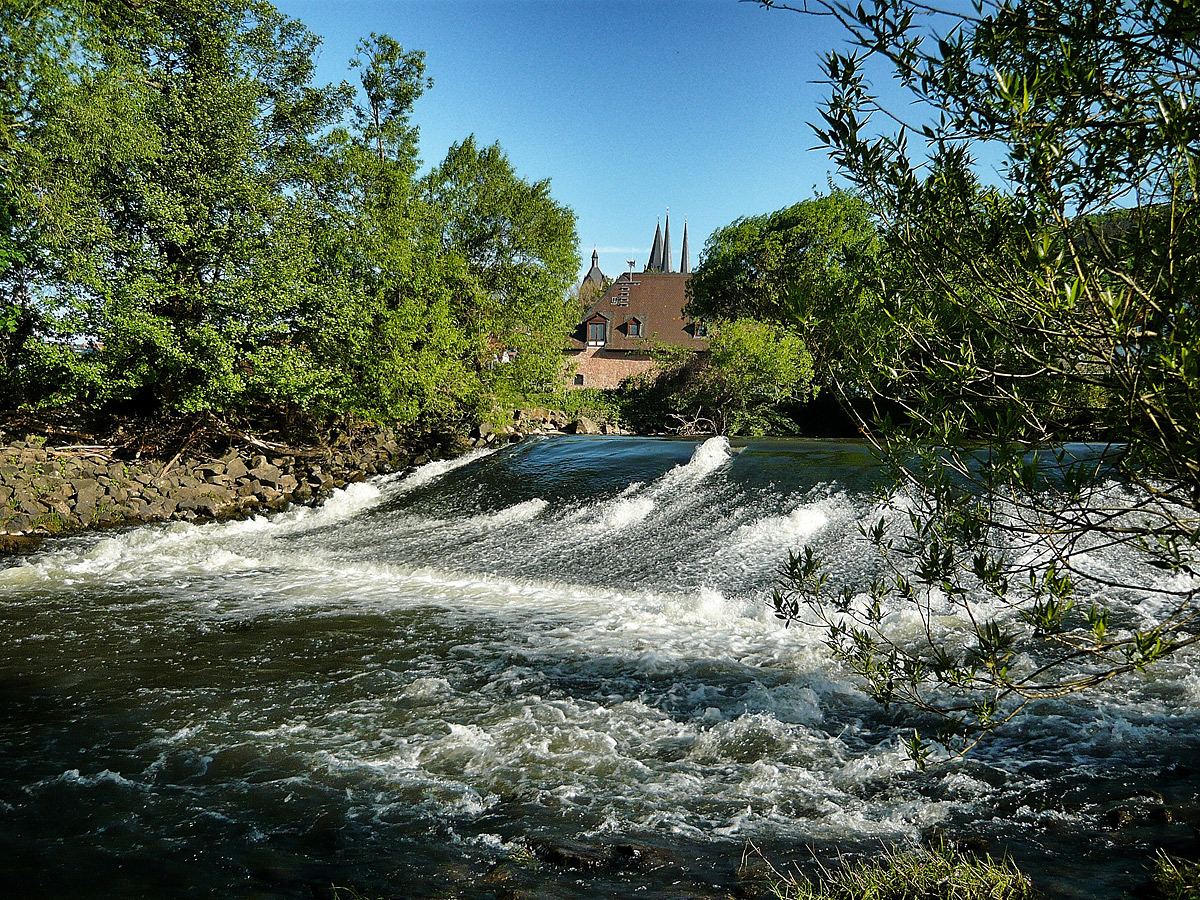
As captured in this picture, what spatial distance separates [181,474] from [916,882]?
18045 millimetres

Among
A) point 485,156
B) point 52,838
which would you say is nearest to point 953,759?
point 52,838

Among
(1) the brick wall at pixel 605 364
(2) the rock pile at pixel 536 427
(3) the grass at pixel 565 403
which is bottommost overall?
(2) the rock pile at pixel 536 427

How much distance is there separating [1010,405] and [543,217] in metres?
25.7

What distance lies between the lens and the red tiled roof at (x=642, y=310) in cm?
5103

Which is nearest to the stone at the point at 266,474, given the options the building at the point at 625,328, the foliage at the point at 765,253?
the foliage at the point at 765,253

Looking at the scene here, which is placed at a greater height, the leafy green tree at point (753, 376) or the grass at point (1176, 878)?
the leafy green tree at point (753, 376)

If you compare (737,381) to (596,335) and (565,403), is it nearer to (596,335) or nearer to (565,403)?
(565,403)

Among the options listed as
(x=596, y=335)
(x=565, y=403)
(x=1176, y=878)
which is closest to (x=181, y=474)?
(x=565, y=403)

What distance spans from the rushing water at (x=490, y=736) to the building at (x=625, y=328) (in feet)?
127

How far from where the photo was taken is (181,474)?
17.7 m

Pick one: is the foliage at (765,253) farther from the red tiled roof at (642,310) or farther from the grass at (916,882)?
the grass at (916,882)

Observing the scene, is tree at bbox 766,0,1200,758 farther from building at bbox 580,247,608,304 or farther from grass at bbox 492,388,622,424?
building at bbox 580,247,608,304

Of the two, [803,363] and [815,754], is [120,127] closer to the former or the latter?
[815,754]

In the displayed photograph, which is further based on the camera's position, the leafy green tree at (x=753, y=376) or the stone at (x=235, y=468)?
the leafy green tree at (x=753, y=376)
